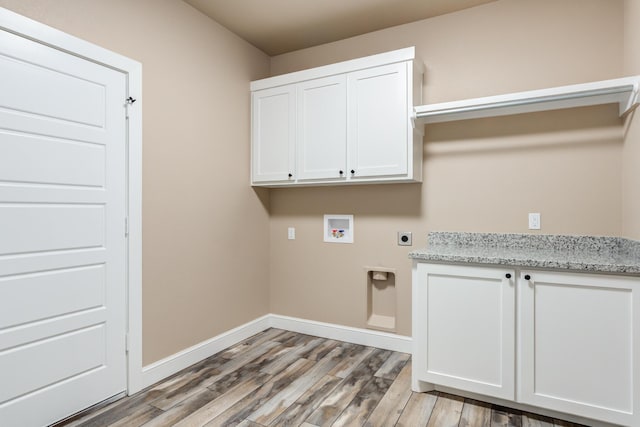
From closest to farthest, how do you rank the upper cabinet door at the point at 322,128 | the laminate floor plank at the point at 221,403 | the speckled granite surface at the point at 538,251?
the speckled granite surface at the point at 538,251
the laminate floor plank at the point at 221,403
the upper cabinet door at the point at 322,128

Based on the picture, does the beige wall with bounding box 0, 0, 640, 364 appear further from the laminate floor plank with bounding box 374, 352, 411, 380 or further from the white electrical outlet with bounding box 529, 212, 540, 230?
the laminate floor plank with bounding box 374, 352, 411, 380

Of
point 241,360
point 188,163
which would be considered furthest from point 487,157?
point 241,360

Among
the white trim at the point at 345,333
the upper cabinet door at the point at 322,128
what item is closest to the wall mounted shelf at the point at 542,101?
the upper cabinet door at the point at 322,128

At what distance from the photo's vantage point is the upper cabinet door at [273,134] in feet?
10.4

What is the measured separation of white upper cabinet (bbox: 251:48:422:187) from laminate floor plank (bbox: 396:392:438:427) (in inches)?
58.4

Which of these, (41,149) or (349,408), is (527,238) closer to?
(349,408)

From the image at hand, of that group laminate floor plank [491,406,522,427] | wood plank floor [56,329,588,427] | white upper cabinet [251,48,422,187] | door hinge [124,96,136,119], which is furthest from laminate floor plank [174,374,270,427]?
door hinge [124,96,136,119]

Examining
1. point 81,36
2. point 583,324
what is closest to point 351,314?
point 583,324

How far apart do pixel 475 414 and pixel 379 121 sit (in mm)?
2043

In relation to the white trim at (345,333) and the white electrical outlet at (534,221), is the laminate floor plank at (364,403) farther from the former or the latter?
the white electrical outlet at (534,221)

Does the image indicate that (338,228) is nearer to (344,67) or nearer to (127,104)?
(344,67)

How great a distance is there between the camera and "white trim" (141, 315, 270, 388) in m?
2.46

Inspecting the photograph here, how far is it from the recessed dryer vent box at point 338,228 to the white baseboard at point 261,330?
795 millimetres

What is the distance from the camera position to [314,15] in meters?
2.87
